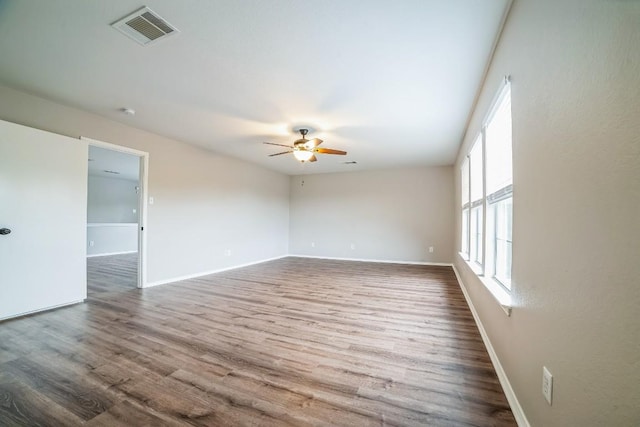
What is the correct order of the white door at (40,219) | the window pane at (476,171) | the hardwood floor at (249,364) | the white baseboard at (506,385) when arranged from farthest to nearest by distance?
the window pane at (476,171) < the white door at (40,219) < the hardwood floor at (249,364) < the white baseboard at (506,385)

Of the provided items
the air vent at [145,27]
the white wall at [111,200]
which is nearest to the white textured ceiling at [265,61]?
the air vent at [145,27]

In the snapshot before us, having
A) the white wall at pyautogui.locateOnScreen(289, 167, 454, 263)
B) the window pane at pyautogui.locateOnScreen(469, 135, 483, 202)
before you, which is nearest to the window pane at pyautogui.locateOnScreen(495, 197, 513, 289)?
the window pane at pyautogui.locateOnScreen(469, 135, 483, 202)

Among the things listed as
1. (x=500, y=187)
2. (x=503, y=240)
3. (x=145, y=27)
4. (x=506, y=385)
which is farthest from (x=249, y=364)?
(x=145, y=27)

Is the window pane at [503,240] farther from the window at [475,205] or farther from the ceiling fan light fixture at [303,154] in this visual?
the ceiling fan light fixture at [303,154]

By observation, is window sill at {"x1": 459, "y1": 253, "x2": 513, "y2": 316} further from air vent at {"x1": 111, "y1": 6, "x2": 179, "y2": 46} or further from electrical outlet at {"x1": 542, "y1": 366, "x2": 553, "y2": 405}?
air vent at {"x1": 111, "y1": 6, "x2": 179, "y2": 46}

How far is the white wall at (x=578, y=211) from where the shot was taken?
2.07 ft

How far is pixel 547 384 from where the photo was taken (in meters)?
1.03

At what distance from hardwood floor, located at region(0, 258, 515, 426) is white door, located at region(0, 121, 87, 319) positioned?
11.2 inches

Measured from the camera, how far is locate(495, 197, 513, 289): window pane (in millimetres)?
1928

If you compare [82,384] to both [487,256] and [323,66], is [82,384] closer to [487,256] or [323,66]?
[323,66]

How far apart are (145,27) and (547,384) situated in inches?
120

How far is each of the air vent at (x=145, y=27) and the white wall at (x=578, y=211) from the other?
2.21m

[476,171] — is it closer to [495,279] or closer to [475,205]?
[475,205]

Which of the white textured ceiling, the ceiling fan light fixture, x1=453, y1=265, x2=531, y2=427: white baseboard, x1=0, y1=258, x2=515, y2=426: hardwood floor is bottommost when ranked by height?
x1=0, y1=258, x2=515, y2=426: hardwood floor
